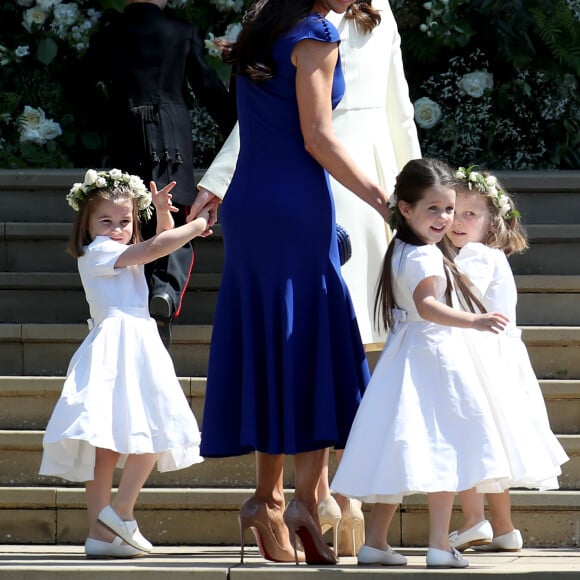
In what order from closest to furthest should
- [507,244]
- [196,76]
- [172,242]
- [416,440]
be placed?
[416,440], [172,242], [507,244], [196,76]

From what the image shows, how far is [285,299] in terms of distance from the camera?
4.80m

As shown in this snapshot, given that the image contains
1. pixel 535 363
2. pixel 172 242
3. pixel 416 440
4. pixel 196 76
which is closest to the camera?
pixel 416 440

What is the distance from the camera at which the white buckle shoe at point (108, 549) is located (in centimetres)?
524

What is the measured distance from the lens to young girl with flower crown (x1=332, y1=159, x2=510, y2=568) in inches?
183

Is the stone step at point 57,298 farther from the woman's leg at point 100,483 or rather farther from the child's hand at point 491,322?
the child's hand at point 491,322

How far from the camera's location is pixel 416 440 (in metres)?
4.66

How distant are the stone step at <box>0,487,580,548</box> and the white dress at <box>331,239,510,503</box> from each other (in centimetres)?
100

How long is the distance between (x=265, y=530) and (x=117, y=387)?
87 centimetres

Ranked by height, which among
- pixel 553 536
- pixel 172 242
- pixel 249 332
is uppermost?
Result: pixel 172 242

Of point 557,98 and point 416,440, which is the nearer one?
point 416,440

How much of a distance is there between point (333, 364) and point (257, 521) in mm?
533

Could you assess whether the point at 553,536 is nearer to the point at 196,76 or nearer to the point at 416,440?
the point at 416,440

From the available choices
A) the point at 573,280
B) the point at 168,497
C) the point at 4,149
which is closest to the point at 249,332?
the point at 168,497

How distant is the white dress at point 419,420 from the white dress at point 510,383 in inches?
9.0
